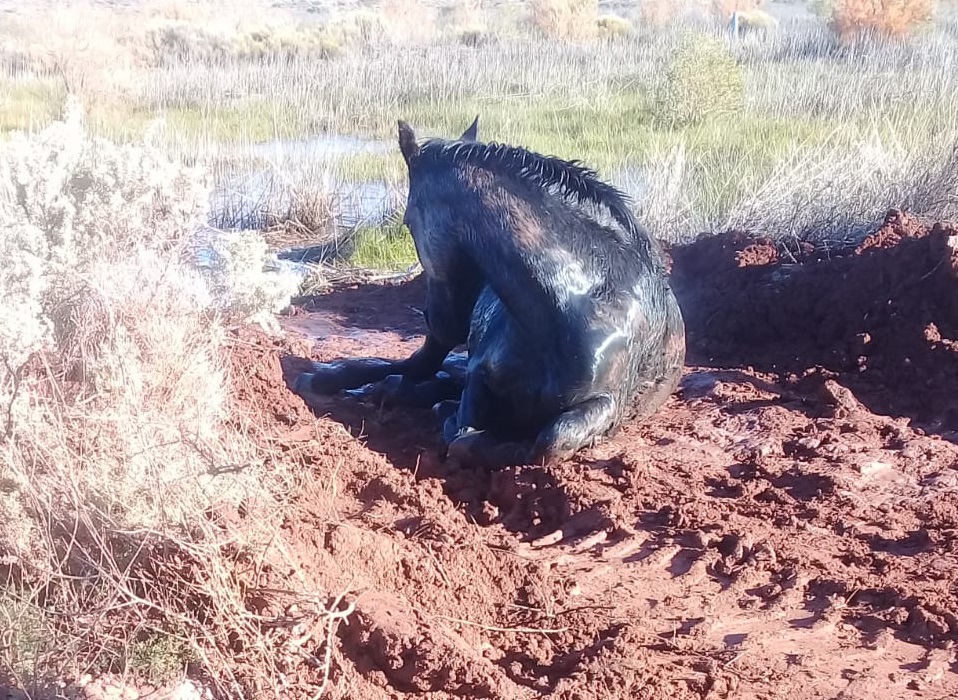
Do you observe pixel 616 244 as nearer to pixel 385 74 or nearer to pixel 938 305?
pixel 938 305

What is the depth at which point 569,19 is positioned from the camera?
29391 millimetres

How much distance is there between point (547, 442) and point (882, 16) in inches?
860

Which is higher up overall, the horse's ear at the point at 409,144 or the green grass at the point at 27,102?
the horse's ear at the point at 409,144

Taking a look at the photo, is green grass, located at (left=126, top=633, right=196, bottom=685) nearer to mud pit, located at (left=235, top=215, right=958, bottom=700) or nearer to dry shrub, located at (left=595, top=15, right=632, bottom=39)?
mud pit, located at (left=235, top=215, right=958, bottom=700)

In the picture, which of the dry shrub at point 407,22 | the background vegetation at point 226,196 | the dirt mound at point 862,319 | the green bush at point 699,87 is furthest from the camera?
the dry shrub at point 407,22

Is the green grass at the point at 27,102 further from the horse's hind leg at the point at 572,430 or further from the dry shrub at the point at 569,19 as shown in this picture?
the dry shrub at the point at 569,19

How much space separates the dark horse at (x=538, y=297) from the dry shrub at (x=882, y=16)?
65.8ft

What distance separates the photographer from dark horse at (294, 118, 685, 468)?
4660 millimetres

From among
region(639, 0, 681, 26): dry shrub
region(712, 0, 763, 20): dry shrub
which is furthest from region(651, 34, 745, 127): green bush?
region(712, 0, 763, 20): dry shrub

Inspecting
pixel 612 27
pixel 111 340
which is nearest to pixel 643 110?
pixel 111 340

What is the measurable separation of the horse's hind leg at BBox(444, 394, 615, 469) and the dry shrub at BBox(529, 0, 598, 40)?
82.1 feet

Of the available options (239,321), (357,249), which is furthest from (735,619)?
(357,249)

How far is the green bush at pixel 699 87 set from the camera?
15281mm

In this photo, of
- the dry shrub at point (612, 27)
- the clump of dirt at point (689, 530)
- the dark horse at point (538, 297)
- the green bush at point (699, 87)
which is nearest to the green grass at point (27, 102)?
the green bush at point (699, 87)
